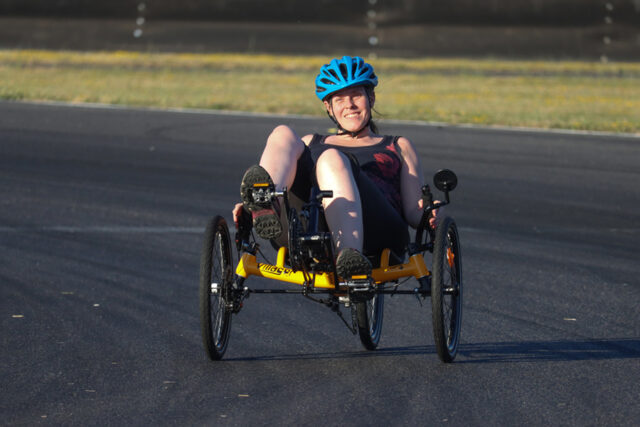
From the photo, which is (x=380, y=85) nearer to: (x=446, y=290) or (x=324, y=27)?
(x=324, y=27)

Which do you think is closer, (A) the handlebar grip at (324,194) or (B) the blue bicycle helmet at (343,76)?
(A) the handlebar grip at (324,194)

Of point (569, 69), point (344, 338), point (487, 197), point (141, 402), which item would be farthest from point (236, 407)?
point (569, 69)

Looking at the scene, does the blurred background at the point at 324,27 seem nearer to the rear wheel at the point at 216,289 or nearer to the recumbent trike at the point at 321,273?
the recumbent trike at the point at 321,273

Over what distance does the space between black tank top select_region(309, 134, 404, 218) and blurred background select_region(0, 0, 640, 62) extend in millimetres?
37144

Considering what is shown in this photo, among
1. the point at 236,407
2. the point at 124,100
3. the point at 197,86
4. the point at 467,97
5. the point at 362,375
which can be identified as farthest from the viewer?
the point at 197,86

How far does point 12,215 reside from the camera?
1090cm

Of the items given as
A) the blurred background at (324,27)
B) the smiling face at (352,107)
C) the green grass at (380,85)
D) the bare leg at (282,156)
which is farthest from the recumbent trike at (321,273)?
the blurred background at (324,27)

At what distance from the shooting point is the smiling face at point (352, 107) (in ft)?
21.9

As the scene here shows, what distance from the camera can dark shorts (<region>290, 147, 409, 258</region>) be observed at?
243 inches

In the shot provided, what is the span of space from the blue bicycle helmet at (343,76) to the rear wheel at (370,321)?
3.87 feet

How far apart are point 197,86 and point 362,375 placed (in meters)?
23.4

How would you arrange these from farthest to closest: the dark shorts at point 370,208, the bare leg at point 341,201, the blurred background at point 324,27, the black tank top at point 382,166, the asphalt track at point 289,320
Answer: the blurred background at point 324,27 → the black tank top at point 382,166 → the dark shorts at point 370,208 → the bare leg at point 341,201 → the asphalt track at point 289,320

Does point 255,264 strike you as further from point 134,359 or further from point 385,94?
point 385,94

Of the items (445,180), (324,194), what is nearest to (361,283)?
(324,194)
